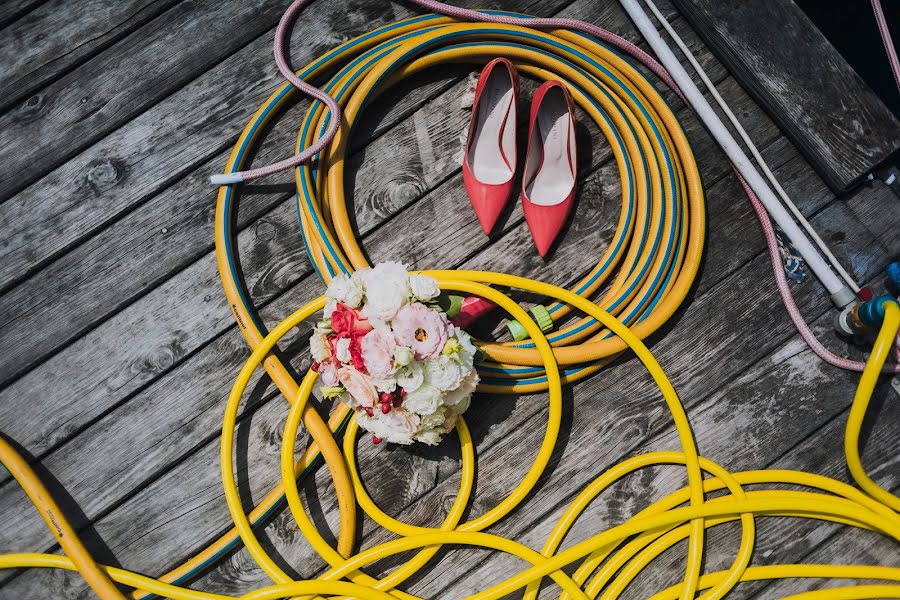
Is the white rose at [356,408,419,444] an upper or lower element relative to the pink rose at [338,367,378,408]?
lower

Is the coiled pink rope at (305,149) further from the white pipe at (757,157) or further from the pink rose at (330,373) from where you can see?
the white pipe at (757,157)

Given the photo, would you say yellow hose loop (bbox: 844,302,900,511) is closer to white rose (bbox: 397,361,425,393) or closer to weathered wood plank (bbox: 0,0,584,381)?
white rose (bbox: 397,361,425,393)

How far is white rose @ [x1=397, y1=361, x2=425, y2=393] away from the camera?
1.18m

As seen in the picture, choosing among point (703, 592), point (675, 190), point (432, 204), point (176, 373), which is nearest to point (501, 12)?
point (432, 204)

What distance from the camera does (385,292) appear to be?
3.82ft

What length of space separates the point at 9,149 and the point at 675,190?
1.81 meters

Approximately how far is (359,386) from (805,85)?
150cm

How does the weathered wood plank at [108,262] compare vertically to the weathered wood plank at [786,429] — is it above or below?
above

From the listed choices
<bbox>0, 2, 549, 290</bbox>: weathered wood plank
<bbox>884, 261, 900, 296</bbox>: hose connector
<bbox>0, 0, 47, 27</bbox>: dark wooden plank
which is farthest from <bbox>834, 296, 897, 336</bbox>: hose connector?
<bbox>0, 0, 47, 27</bbox>: dark wooden plank

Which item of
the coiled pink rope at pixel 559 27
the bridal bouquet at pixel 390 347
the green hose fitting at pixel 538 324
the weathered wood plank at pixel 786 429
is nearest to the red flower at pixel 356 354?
the bridal bouquet at pixel 390 347

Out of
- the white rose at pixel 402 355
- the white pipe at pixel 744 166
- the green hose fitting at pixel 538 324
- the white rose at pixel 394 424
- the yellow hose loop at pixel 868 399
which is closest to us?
the white rose at pixel 402 355

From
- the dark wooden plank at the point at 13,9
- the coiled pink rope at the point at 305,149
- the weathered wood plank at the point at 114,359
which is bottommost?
the weathered wood plank at the point at 114,359

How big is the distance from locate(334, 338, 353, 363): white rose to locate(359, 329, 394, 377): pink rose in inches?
1.7

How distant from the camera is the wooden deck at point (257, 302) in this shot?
153 cm
